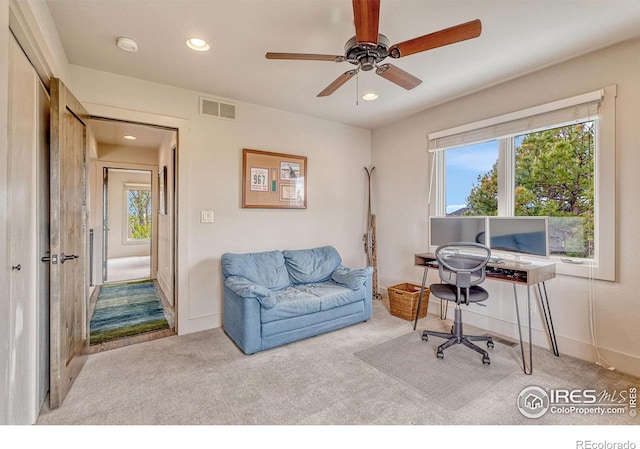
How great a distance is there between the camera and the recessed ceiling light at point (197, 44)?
2.22m

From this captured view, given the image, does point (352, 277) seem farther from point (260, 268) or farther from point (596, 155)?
point (596, 155)

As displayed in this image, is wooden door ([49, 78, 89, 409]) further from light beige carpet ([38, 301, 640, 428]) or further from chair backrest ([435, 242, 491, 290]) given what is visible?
chair backrest ([435, 242, 491, 290])

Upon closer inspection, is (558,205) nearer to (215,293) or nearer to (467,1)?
(467,1)

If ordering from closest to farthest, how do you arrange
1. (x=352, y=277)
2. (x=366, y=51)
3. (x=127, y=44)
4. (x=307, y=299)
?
(x=366, y=51), (x=127, y=44), (x=307, y=299), (x=352, y=277)

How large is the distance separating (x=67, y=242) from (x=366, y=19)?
93.1 inches

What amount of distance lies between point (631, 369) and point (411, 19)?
304 cm

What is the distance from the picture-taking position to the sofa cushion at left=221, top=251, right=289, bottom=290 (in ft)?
10.1

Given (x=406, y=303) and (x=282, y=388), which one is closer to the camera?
(x=282, y=388)

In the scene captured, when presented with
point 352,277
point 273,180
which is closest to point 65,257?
point 273,180

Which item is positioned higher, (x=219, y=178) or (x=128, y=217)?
(x=219, y=178)

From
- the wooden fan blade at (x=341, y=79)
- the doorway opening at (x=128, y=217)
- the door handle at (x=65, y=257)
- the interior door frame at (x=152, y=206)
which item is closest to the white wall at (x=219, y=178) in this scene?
the door handle at (x=65, y=257)

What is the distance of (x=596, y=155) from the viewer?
7.99 ft

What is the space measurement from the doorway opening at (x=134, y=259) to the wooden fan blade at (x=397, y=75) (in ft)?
7.17

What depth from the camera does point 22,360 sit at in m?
1.58
